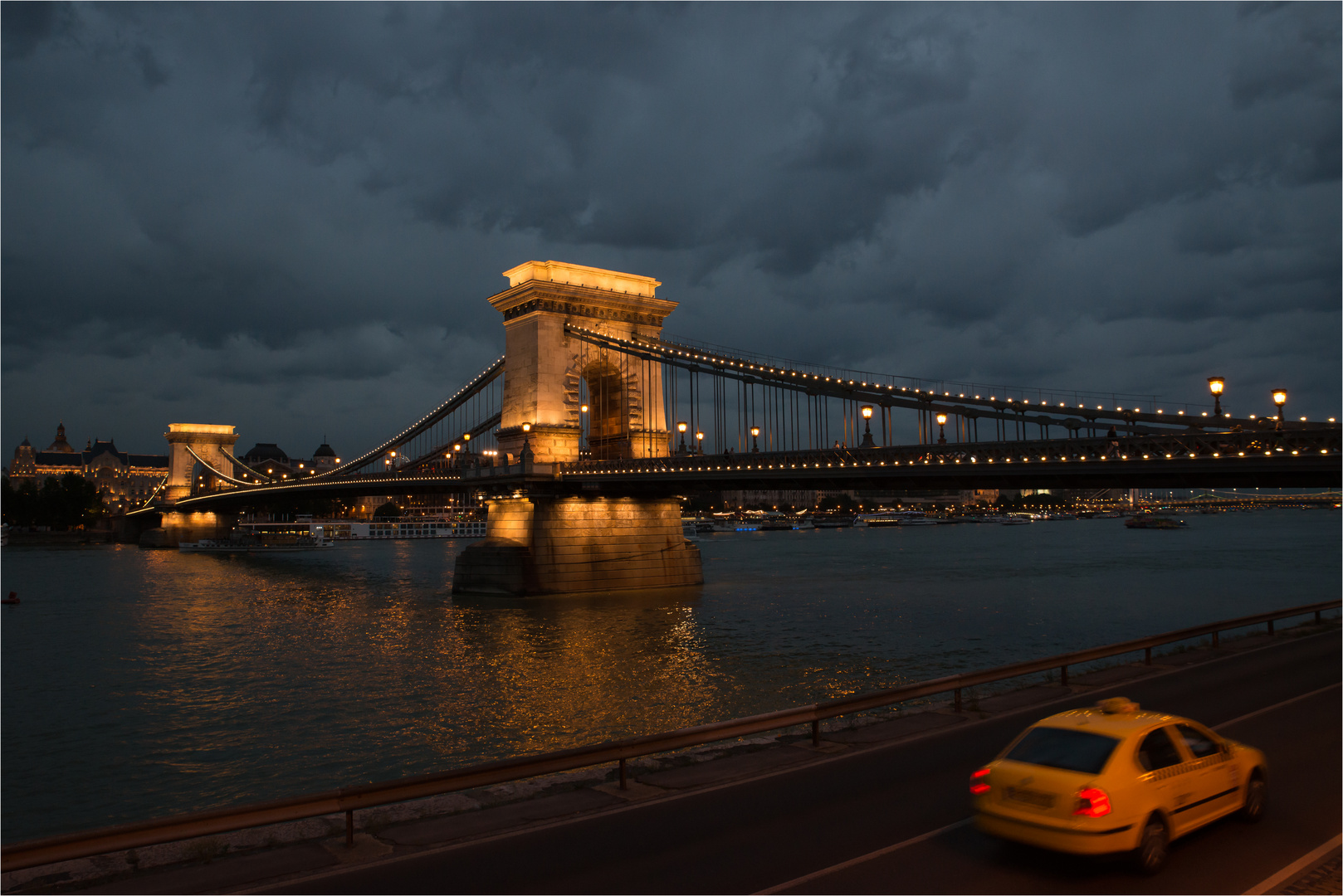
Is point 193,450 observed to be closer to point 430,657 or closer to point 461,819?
point 430,657

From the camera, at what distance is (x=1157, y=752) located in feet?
26.5

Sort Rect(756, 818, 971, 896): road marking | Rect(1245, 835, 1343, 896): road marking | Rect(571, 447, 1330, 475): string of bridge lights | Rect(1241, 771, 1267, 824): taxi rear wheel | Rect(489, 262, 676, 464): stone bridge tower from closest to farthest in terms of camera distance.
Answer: Rect(1245, 835, 1343, 896): road marking < Rect(756, 818, 971, 896): road marking < Rect(1241, 771, 1267, 824): taxi rear wheel < Rect(571, 447, 1330, 475): string of bridge lights < Rect(489, 262, 676, 464): stone bridge tower

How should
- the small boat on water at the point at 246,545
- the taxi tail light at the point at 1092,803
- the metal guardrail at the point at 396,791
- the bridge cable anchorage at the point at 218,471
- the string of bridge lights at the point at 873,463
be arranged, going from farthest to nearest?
the bridge cable anchorage at the point at 218,471 < the small boat on water at the point at 246,545 < the string of bridge lights at the point at 873,463 < the metal guardrail at the point at 396,791 < the taxi tail light at the point at 1092,803

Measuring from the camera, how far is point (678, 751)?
48.9ft

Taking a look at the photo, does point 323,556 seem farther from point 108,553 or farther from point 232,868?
point 232,868

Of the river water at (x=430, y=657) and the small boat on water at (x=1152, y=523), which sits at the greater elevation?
the river water at (x=430, y=657)

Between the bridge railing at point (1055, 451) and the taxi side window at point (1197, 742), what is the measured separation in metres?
19.0

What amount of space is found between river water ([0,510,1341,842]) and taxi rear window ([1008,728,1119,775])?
12150 millimetres

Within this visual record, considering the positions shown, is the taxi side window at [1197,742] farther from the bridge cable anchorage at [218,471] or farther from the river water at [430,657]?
the bridge cable anchorage at [218,471]

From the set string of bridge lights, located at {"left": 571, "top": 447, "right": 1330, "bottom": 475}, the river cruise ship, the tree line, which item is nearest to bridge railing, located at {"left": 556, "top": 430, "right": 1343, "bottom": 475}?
string of bridge lights, located at {"left": 571, "top": 447, "right": 1330, "bottom": 475}

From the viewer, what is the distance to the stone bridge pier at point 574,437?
161 feet

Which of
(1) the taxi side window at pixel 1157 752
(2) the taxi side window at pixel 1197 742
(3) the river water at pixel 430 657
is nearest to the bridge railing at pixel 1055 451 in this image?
(3) the river water at pixel 430 657

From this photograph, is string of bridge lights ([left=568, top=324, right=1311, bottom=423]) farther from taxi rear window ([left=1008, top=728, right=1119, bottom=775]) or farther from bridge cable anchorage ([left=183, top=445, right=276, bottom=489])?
bridge cable anchorage ([left=183, top=445, right=276, bottom=489])

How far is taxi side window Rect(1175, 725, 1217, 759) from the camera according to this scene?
8391 mm
